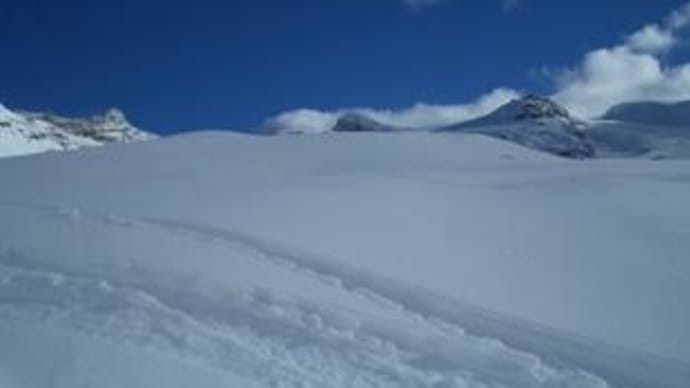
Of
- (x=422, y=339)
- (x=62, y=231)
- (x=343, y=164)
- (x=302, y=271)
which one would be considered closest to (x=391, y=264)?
(x=302, y=271)

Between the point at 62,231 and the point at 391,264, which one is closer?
the point at 391,264

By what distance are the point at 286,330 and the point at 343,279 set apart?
1.32 metres

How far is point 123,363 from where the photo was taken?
6367 millimetres

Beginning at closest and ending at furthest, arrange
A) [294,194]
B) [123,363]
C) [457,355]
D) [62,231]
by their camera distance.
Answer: [123,363] < [457,355] < [62,231] < [294,194]

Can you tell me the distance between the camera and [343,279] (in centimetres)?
834

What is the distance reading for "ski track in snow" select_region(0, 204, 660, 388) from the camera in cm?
651

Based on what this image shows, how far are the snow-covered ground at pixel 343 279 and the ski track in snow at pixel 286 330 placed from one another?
0.02 meters

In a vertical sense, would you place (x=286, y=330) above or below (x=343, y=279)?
below

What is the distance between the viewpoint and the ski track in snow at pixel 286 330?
6512 mm

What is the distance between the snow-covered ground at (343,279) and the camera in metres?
6.59

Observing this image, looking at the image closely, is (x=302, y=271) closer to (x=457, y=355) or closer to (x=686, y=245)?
(x=457, y=355)

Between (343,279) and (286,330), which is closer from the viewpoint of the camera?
(286,330)

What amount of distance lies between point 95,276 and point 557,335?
414 cm

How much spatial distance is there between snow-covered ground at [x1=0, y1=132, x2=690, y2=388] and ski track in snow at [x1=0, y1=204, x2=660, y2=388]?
19mm
